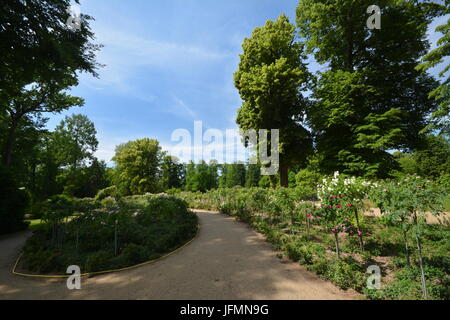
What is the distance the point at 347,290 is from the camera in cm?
313

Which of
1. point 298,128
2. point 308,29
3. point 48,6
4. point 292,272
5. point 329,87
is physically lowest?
point 292,272

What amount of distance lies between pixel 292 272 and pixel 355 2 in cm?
1517

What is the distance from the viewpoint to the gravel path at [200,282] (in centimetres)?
305

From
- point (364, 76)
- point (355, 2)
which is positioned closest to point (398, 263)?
point (364, 76)

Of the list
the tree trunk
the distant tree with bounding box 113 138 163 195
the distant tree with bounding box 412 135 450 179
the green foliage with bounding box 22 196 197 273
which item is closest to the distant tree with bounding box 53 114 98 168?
the distant tree with bounding box 113 138 163 195

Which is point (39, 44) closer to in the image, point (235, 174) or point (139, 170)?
point (139, 170)

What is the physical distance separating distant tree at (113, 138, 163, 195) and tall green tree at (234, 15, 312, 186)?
1947 cm

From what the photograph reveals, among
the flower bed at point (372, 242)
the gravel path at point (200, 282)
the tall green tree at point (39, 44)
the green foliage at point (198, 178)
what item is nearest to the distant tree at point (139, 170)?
the green foliage at point (198, 178)

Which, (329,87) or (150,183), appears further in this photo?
(150,183)

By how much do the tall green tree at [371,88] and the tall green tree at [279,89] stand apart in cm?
189

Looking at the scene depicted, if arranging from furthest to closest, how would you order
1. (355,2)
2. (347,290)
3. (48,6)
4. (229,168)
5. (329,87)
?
(229,168) → (329,87) → (355,2) → (48,6) → (347,290)

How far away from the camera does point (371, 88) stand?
32.6ft

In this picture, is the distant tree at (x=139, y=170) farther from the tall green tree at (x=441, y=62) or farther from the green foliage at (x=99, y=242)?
the tall green tree at (x=441, y=62)

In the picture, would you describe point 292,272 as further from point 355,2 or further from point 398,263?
point 355,2
